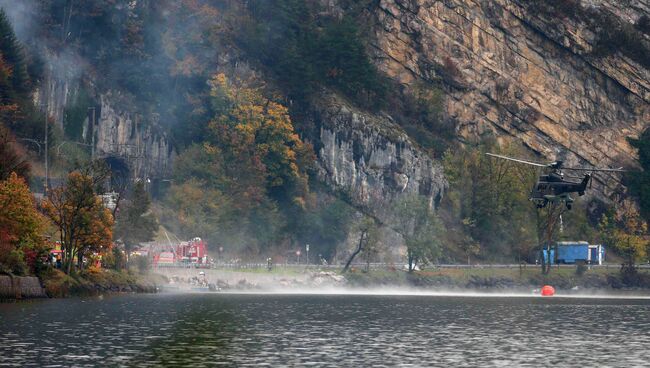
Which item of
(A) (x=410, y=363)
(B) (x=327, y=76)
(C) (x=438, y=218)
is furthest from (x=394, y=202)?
(A) (x=410, y=363)

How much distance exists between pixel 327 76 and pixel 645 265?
6145cm

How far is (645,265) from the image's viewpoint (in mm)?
186125

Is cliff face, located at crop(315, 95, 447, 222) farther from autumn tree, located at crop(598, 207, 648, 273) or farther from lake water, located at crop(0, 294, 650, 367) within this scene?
lake water, located at crop(0, 294, 650, 367)

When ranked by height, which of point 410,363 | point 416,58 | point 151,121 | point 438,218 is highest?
point 416,58

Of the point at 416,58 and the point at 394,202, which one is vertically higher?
the point at 416,58

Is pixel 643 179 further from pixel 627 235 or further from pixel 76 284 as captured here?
pixel 76 284

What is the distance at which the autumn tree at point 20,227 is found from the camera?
10638cm

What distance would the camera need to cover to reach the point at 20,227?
359ft

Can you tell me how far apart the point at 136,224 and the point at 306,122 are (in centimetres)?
5109

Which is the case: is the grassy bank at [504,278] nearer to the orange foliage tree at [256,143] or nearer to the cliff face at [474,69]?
the orange foliage tree at [256,143]

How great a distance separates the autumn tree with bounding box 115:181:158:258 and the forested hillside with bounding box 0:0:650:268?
56.6ft

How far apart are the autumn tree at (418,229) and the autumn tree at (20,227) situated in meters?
70.1

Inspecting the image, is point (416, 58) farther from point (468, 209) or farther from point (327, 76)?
point (468, 209)

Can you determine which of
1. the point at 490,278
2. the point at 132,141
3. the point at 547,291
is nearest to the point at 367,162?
the point at 490,278
